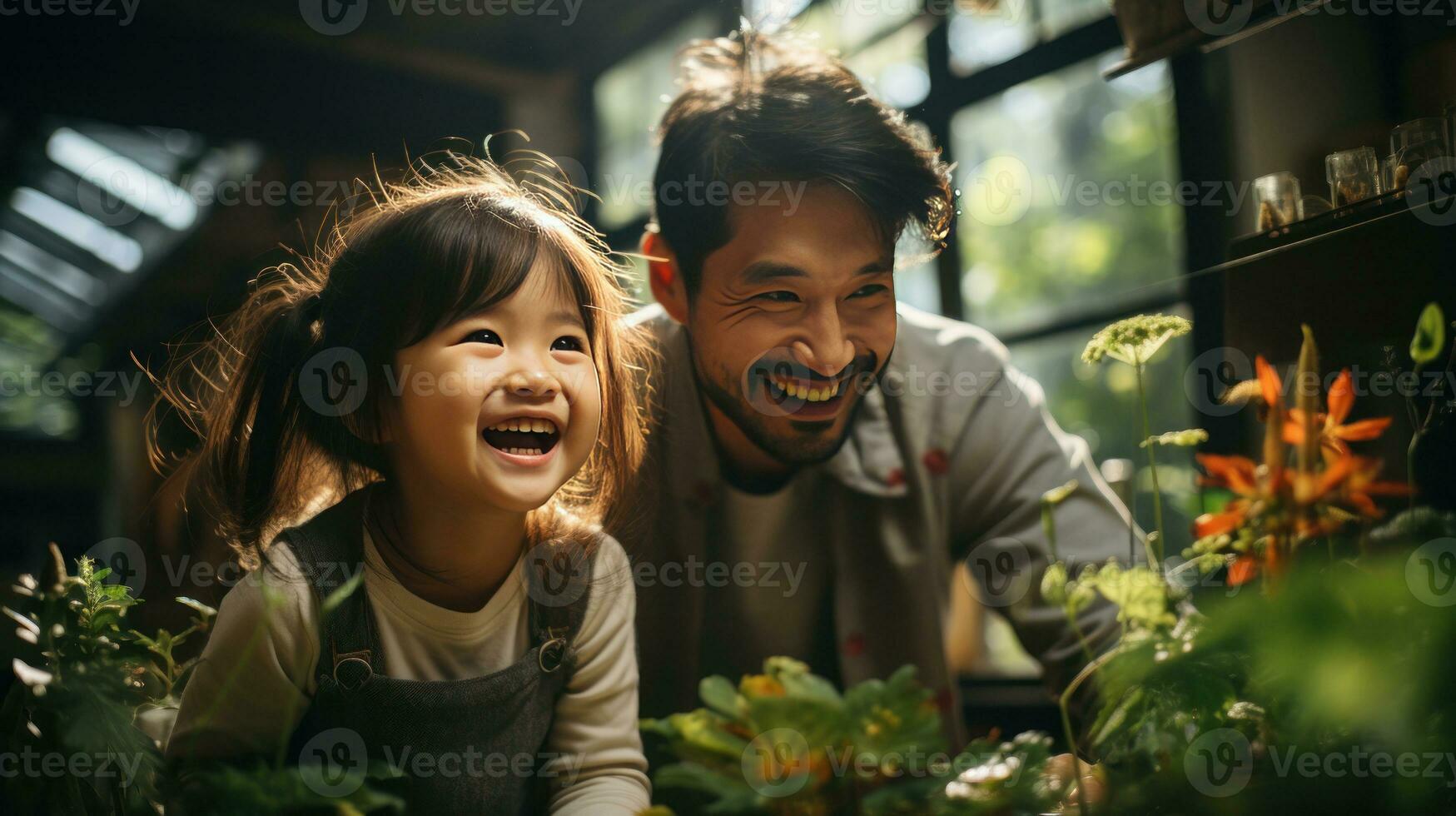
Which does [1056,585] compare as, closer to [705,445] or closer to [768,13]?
[705,445]

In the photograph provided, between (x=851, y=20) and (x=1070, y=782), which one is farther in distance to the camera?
(x=851, y=20)

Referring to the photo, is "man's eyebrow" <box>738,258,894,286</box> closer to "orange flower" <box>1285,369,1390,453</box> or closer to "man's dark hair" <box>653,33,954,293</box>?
"man's dark hair" <box>653,33,954,293</box>

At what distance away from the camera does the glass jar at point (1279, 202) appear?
0.87 meters

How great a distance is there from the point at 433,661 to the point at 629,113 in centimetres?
140

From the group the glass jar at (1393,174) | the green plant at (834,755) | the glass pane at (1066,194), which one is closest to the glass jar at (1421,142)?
the glass jar at (1393,174)

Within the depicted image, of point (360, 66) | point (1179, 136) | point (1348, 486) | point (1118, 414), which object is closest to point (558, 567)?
point (1348, 486)

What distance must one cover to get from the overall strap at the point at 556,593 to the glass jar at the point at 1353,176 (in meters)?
0.72

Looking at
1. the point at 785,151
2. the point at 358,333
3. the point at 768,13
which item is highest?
the point at 768,13

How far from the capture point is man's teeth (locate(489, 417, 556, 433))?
786mm

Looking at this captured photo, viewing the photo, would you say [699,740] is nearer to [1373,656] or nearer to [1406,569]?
[1373,656]

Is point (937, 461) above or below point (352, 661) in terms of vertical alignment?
above

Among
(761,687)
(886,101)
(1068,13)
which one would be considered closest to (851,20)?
(1068,13)

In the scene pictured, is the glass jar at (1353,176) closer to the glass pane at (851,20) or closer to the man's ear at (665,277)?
the man's ear at (665,277)

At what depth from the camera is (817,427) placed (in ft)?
3.44
